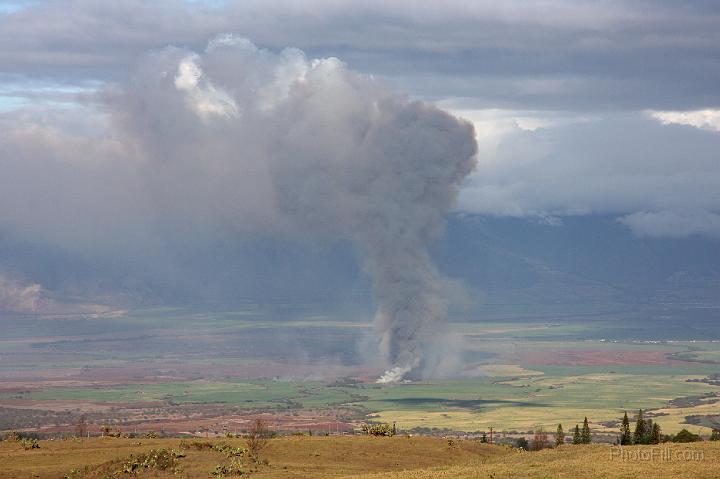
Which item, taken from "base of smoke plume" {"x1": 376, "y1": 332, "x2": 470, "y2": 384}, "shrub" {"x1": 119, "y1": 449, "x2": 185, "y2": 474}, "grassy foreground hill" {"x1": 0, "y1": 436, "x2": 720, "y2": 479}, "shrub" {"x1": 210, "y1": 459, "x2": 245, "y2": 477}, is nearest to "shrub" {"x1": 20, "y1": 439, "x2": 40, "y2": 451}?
"grassy foreground hill" {"x1": 0, "y1": 436, "x2": 720, "y2": 479}

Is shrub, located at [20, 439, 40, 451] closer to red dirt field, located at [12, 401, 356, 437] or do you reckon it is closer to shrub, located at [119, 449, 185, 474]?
shrub, located at [119, 449, 185, 474]

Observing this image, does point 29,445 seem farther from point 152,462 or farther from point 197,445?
point 152,462

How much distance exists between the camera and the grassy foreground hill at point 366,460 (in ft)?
176

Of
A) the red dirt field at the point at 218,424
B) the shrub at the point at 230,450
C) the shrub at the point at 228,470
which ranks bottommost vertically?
the shrub at the point at 228,470

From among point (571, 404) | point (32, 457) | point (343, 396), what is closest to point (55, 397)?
point (343, 396)

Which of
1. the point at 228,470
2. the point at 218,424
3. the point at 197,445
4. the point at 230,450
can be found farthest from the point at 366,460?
the point at 218,424

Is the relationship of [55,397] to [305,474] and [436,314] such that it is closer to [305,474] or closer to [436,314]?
[436,314]

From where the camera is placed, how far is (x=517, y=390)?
178 m

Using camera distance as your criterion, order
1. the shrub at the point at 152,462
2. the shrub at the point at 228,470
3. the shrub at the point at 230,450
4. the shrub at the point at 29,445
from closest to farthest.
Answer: the shrub at the point at 228,470 < the shrub at the point at 152,462 < the shrub at the point at 230,450 < the shrub at the point at 29,445

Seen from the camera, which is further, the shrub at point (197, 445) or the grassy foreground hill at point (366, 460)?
the shrub at point (197, 445)

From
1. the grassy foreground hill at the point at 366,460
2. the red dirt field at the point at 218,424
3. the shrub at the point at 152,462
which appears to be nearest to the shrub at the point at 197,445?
the grassy foreground hill at the point at 366,460

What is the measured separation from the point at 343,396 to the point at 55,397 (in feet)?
126

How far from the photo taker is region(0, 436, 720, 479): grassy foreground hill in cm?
5359

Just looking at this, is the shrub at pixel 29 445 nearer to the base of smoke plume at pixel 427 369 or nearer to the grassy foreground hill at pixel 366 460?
A: the grassy foreground hill at pixel 366 460
